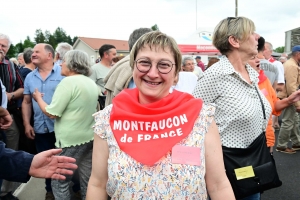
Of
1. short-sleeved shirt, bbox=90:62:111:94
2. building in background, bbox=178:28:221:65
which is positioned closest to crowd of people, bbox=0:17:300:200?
short-sleeved shirt, bbox=90:62:111:94

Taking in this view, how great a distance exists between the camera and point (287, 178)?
411 centimetres

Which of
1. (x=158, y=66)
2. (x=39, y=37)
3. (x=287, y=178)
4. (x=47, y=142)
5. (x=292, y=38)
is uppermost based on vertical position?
(x=39, y=37)

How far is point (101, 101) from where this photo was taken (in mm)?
3238

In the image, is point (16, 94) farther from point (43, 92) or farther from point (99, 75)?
point (99, 75)

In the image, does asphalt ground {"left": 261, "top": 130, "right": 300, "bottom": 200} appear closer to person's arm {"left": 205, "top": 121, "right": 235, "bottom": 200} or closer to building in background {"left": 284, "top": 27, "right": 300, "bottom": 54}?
person's arm {"left": 205, "top": 121, "right": 235, "bottom": 200}

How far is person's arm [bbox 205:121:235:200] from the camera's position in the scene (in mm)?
1395

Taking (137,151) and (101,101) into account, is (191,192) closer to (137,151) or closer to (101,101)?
(137,151)

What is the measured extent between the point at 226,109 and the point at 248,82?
1.04 ft

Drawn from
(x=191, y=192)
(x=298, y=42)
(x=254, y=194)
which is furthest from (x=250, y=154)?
Answer: (x=298, y=42)

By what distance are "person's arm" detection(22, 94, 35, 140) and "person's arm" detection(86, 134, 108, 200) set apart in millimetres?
2346

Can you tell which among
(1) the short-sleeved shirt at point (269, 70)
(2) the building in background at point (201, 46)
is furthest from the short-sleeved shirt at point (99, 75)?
(2) the building in background at point (201, 46)

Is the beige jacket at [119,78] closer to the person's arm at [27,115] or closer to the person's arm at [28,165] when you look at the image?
the person's arm at [28,165]

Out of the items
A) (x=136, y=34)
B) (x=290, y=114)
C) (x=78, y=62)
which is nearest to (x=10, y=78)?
(x=78, y=62)

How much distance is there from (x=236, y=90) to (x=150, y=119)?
0.87 m
